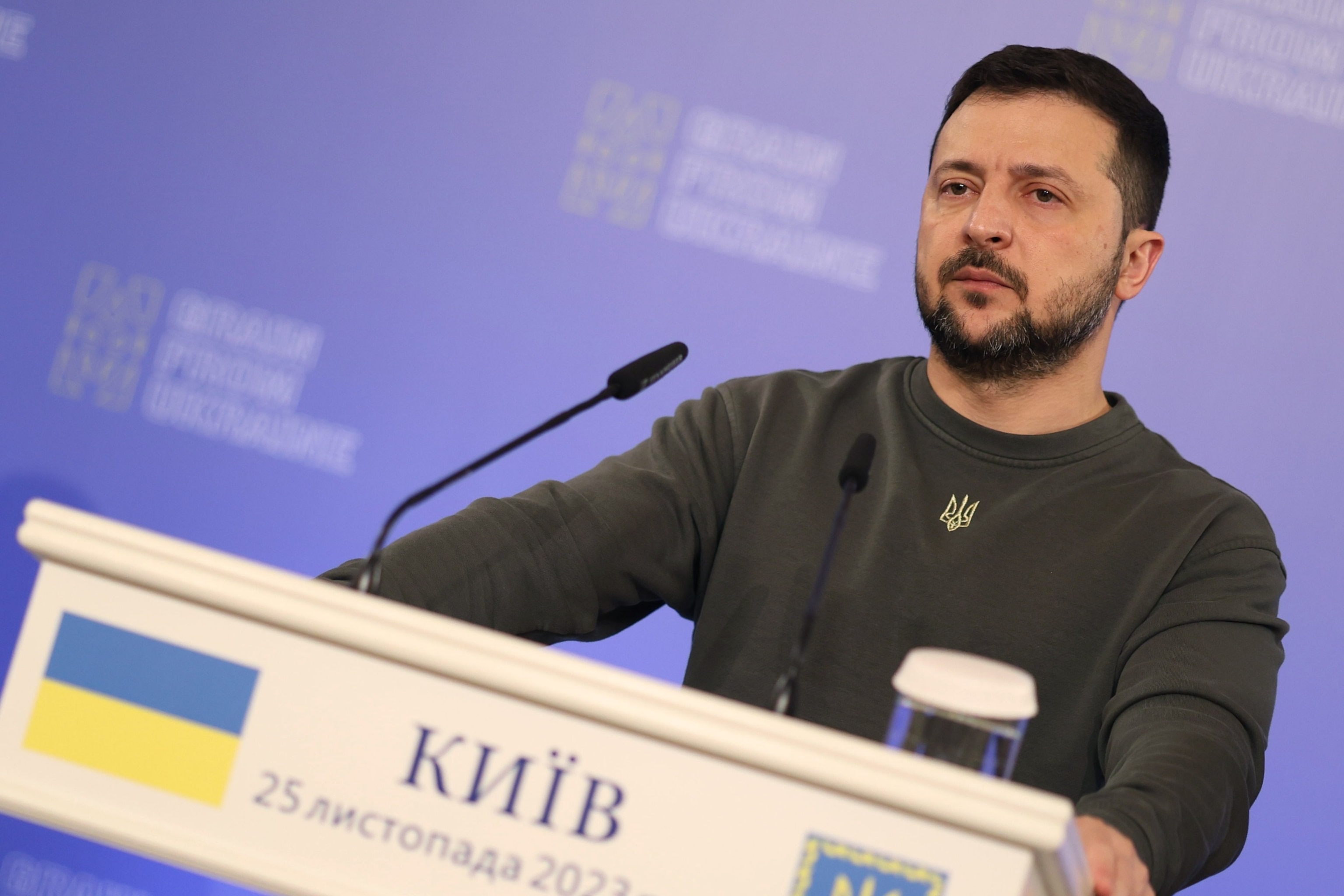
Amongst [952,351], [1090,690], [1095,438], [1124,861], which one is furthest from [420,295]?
[1124,861]

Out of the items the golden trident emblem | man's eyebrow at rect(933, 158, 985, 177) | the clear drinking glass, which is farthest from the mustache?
the clear drinking glass

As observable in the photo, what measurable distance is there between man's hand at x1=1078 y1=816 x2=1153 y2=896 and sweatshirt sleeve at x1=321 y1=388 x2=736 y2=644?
0.73 meters

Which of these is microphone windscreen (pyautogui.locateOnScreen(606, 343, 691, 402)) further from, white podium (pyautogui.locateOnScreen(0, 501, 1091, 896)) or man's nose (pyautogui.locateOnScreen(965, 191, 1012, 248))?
man's nose (pyautogui.locateOnScreen(965, 191, 1012, 248))

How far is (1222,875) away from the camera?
2.22 m

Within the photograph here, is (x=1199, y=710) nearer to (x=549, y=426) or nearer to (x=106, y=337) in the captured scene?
(x=549, y=426)

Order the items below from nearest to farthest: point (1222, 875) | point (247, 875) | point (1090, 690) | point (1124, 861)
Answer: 1. point (247, 875)
2. point (1124, 861)
3. point (1090, 690)
4. point (1222, 875)

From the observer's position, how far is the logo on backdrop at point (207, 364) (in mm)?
2656

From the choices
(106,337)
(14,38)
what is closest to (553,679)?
(106,337)

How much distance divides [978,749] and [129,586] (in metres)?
0.62

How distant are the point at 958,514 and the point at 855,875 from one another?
36.0 inches

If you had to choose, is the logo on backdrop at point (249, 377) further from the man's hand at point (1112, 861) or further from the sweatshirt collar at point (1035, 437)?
the man's hand at point (1112, 861)

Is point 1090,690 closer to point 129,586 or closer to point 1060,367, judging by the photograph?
point 1060,367

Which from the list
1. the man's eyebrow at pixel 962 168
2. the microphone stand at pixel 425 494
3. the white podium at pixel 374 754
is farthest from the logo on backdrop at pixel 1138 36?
the white podium at pixel 374 754

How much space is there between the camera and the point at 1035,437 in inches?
65.7
